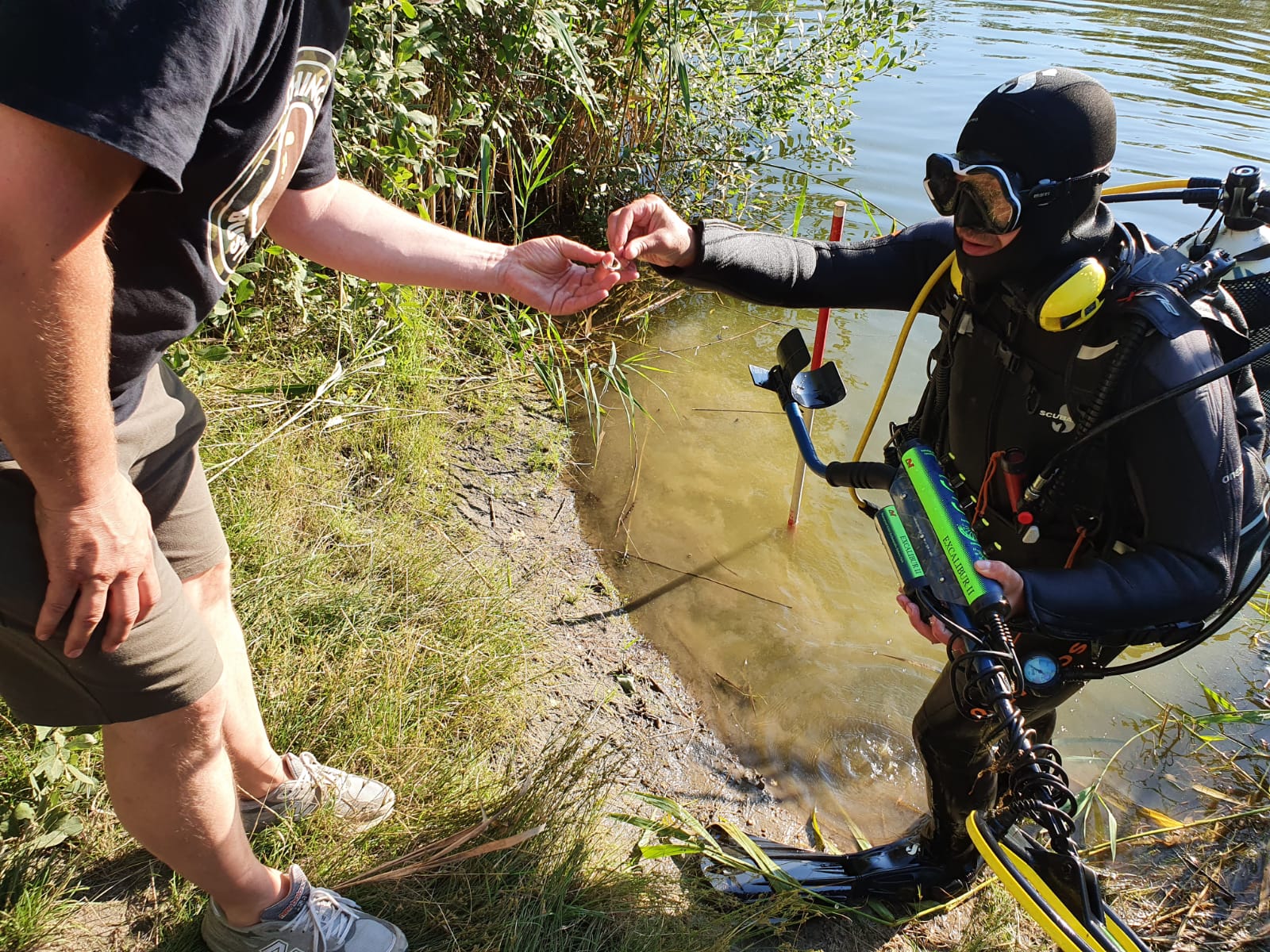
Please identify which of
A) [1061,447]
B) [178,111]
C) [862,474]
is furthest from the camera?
[862,474]

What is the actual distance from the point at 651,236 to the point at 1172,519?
1.30 m

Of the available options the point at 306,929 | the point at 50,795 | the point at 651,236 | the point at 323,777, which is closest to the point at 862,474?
the point at 651,236

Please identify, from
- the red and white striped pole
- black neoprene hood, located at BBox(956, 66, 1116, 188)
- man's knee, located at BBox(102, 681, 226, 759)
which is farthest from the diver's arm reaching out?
man's knee, located at BBox(102, 681, 226, 759)

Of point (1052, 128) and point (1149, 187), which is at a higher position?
point (1052, 128)

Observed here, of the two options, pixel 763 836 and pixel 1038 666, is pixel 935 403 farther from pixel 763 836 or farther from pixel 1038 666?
pixel 763 836

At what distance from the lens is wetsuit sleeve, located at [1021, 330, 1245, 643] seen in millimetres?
1639

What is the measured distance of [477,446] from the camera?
11.8ft

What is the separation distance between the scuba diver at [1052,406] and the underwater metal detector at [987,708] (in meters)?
0.05

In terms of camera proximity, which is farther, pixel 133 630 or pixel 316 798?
pixel 316 798

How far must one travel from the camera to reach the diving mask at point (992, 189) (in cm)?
180

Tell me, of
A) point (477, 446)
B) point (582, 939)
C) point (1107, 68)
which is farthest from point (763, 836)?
point (1107, 68)

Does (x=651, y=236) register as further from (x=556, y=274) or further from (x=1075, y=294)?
(x=1075, y=294)

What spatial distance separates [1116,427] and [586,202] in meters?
3.52

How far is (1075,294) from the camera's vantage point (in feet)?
5.68
